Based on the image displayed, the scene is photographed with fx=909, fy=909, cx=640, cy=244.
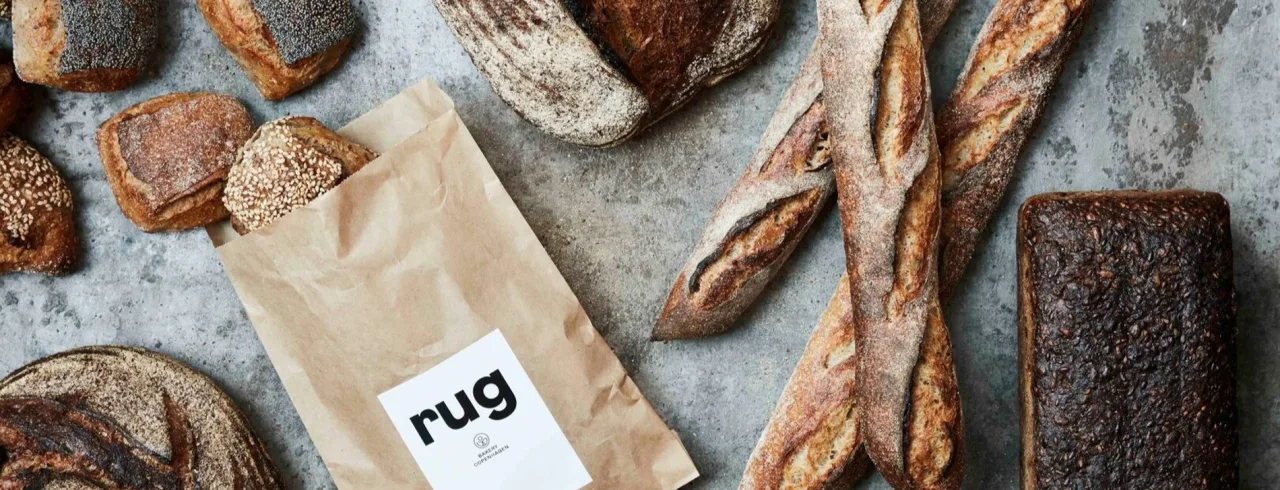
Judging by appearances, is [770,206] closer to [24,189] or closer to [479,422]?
[479,422]

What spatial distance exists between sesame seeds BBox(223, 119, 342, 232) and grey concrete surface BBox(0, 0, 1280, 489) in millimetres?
273

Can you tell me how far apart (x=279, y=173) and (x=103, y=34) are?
522mm

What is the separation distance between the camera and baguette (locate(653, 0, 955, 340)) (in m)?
1.97

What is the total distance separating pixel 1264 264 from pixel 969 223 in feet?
2.06

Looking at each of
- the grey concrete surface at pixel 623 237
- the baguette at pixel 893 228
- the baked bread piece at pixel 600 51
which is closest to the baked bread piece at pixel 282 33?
the grey concrete surface at pixel 623 237

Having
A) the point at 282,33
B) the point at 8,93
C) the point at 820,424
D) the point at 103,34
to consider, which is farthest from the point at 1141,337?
the point at 8,93

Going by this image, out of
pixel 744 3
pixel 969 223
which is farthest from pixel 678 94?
pixel 969 223

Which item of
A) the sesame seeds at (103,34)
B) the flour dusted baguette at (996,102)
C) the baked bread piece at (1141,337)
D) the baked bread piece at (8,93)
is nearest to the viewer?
the baked bread piece at (1141,337)

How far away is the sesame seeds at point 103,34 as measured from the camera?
2002 millimetres

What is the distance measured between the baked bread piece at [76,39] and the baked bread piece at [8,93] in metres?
0.09

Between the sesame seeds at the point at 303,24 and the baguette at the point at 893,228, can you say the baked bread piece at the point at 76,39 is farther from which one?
the baguette at the point at 893,228

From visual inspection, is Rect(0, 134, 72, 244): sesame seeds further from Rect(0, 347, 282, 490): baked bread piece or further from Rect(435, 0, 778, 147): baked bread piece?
Rect(435, 0, 778, 147): baked bread piece

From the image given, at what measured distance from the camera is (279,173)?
1975 mm

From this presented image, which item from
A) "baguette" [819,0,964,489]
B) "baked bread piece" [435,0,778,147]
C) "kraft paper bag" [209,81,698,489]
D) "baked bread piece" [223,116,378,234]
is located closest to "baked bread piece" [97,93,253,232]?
"baked bread piece" [223,116,378,234]
